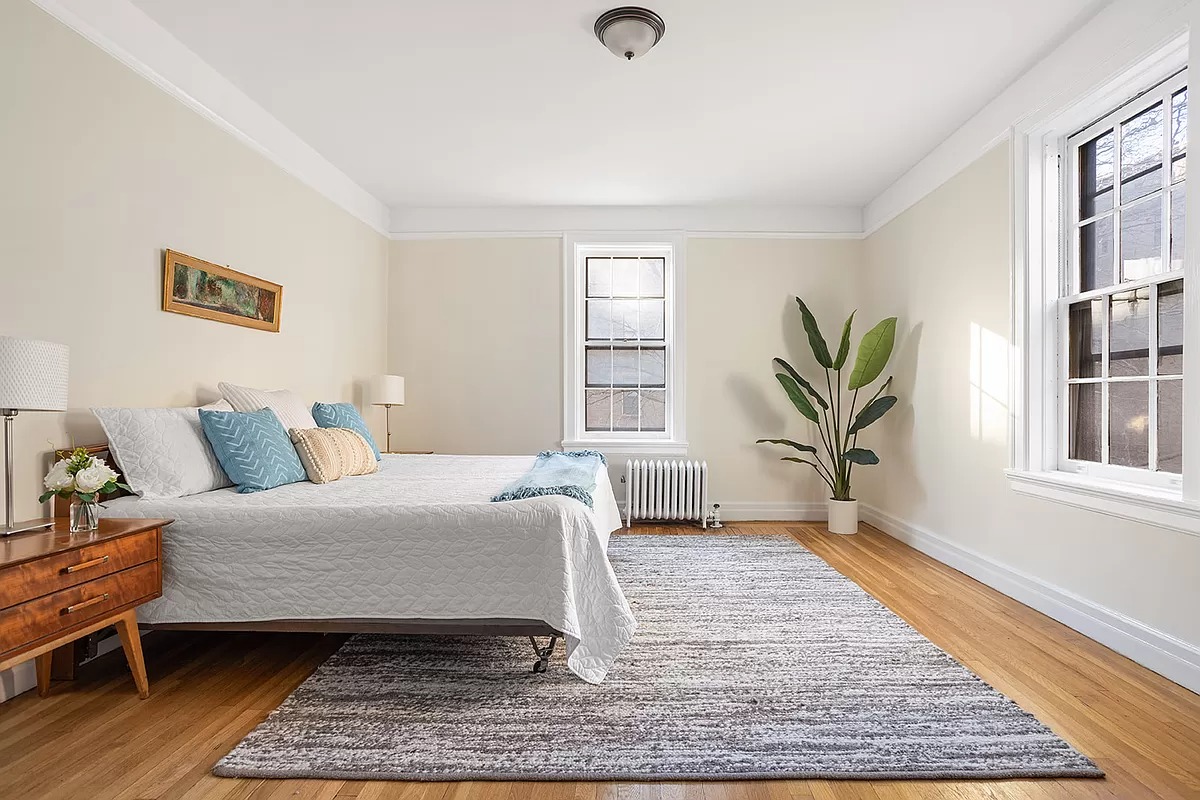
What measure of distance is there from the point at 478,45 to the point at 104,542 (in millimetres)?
2518

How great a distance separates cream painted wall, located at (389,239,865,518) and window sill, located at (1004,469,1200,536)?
238cm

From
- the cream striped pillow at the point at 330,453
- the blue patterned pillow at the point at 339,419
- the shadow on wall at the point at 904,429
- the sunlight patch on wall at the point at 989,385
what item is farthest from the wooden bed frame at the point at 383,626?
the shadow on wall at the point at 904,429

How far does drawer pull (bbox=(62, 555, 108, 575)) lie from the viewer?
194cm

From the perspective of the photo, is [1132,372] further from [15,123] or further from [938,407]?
[15,123]

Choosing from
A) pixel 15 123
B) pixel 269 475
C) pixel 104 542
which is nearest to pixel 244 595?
pixel 104 542

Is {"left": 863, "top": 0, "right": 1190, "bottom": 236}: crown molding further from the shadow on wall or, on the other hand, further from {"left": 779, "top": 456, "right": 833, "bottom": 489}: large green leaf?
{"left": 779, "top": 456, "right": 833, "bottom": 489}: large green leaf

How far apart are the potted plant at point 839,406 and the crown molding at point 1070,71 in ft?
3.85

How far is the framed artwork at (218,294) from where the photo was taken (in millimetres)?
3016

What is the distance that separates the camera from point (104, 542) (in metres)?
2.05

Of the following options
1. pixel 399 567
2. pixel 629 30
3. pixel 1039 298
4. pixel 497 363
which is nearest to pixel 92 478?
pixel 399 567

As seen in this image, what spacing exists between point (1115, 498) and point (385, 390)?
442 centimetres

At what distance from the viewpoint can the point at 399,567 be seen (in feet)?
7.61

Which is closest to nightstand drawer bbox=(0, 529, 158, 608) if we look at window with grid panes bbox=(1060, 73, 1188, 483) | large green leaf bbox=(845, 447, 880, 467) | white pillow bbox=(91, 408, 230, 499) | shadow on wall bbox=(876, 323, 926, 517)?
white pillow bbox=(91, 408, 230, 499)

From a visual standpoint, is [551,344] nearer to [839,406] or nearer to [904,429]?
[839,406]
